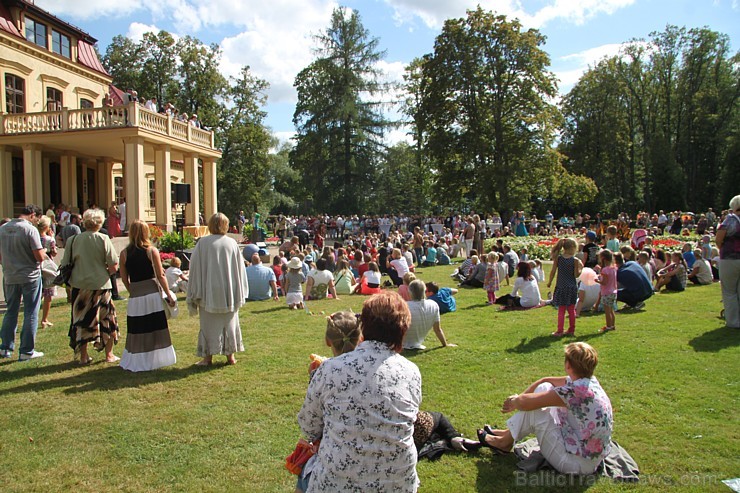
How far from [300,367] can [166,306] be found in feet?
5.72

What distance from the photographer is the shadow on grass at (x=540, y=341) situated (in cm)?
690

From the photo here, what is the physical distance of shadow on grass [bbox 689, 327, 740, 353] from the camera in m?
6.72

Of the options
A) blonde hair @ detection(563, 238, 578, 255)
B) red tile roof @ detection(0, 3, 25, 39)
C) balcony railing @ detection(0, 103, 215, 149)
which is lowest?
blonde hair @ detection(563, 238, 578, 255)

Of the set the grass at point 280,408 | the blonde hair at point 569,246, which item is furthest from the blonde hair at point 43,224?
the blonde hair at point 569,246

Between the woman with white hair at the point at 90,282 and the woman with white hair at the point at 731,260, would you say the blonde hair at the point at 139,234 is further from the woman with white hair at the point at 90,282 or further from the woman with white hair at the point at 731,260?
the woman with white hair at the point at 731,260

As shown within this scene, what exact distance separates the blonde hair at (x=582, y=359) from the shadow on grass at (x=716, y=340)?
4.27m

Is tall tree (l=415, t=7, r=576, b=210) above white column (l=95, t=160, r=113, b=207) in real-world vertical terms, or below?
above

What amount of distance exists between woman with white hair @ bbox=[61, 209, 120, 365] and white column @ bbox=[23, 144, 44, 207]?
62.7ft

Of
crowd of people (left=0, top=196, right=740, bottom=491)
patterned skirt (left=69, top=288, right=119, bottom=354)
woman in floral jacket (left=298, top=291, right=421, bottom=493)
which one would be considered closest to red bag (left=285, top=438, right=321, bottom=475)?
crowd of people (left=0, top=196, right=740, bottom=491)

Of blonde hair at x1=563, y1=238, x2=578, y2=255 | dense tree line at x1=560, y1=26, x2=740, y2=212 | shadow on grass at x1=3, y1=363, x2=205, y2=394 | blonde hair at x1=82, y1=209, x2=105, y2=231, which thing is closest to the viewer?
shadow on grass at x1=3, y1=363, x2=205, y2=394

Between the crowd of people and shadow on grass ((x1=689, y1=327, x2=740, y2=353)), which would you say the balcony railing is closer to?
the crowd of people

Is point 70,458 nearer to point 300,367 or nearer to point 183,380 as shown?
point 183,380

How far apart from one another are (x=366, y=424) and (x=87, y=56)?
1239 inches

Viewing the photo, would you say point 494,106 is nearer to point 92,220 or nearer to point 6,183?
point 6,183
